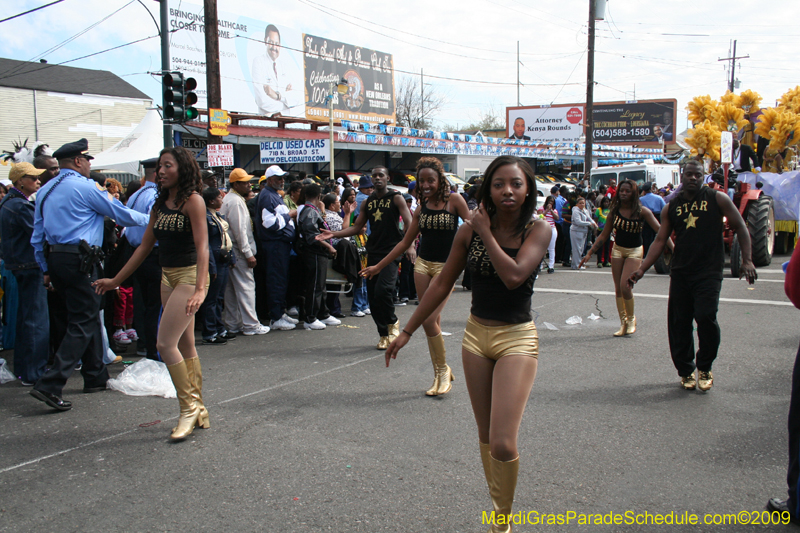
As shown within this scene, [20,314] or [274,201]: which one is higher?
[274,201]

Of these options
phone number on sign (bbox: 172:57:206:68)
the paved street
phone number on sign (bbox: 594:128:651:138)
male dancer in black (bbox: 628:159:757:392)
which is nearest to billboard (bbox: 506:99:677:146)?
phone number on sign (bbox: 594:128:651:138)

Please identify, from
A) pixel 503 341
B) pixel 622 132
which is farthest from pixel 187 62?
pixel 622 132

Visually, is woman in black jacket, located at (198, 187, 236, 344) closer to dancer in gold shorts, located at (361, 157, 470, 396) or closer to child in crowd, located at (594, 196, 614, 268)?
dancer in gold shorts, located at (361, 157, 470, 396)

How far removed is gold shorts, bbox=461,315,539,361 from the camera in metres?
2.84

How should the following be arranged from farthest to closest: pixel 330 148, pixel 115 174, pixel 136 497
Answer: pixel 115 174 → pixel 330 148 → pixel 136 497

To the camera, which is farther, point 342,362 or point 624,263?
point 624,263

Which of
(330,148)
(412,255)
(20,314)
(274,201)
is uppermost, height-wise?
(330,148)

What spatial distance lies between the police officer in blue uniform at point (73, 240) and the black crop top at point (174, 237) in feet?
3.73

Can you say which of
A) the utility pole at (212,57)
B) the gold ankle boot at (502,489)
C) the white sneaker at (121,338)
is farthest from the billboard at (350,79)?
the gold ankle boot at (502,489)

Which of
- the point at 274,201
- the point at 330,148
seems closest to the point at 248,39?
the point at 330,148

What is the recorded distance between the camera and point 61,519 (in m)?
3.22

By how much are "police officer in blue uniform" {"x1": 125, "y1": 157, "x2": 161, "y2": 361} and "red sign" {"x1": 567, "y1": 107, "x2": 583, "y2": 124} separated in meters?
49.7

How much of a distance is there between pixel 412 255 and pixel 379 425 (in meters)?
2.43

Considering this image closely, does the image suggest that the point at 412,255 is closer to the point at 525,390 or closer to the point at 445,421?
the point at 445,421
